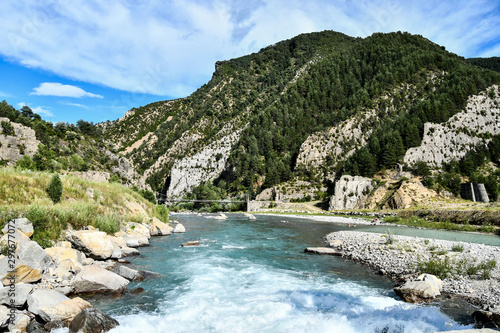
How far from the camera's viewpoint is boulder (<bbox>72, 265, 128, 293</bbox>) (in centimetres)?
1051

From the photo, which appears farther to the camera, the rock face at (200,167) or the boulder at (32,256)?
the rock face at (200,167)

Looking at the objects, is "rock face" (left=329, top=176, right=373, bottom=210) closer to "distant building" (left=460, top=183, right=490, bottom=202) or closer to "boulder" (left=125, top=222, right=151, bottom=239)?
"distant building" (left=460, top=183, right=490, bottom=202)

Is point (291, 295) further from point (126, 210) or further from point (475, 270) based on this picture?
point (126, 210)

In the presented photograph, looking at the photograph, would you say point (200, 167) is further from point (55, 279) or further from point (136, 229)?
point (55, 279)

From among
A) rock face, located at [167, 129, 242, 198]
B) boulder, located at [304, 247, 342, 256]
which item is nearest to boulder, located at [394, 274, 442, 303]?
boulder, located at [304, 247, 342, 256]

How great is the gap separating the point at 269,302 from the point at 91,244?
34.1ft

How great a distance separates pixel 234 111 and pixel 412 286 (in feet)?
582

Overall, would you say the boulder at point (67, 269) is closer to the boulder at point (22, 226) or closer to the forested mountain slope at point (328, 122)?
the boulder at point (22, 226)

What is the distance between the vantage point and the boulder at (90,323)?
Result: 7.43m

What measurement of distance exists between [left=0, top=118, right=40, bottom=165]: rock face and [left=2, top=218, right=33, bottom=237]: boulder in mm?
48720

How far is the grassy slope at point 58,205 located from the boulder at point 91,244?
0.76 m

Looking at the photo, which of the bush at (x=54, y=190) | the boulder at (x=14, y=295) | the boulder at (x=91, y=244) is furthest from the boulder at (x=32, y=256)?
the bush at (x=54, y=190)

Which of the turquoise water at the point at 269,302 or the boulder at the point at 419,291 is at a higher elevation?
the boulder at the point at 419,291

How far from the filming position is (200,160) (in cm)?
14400
